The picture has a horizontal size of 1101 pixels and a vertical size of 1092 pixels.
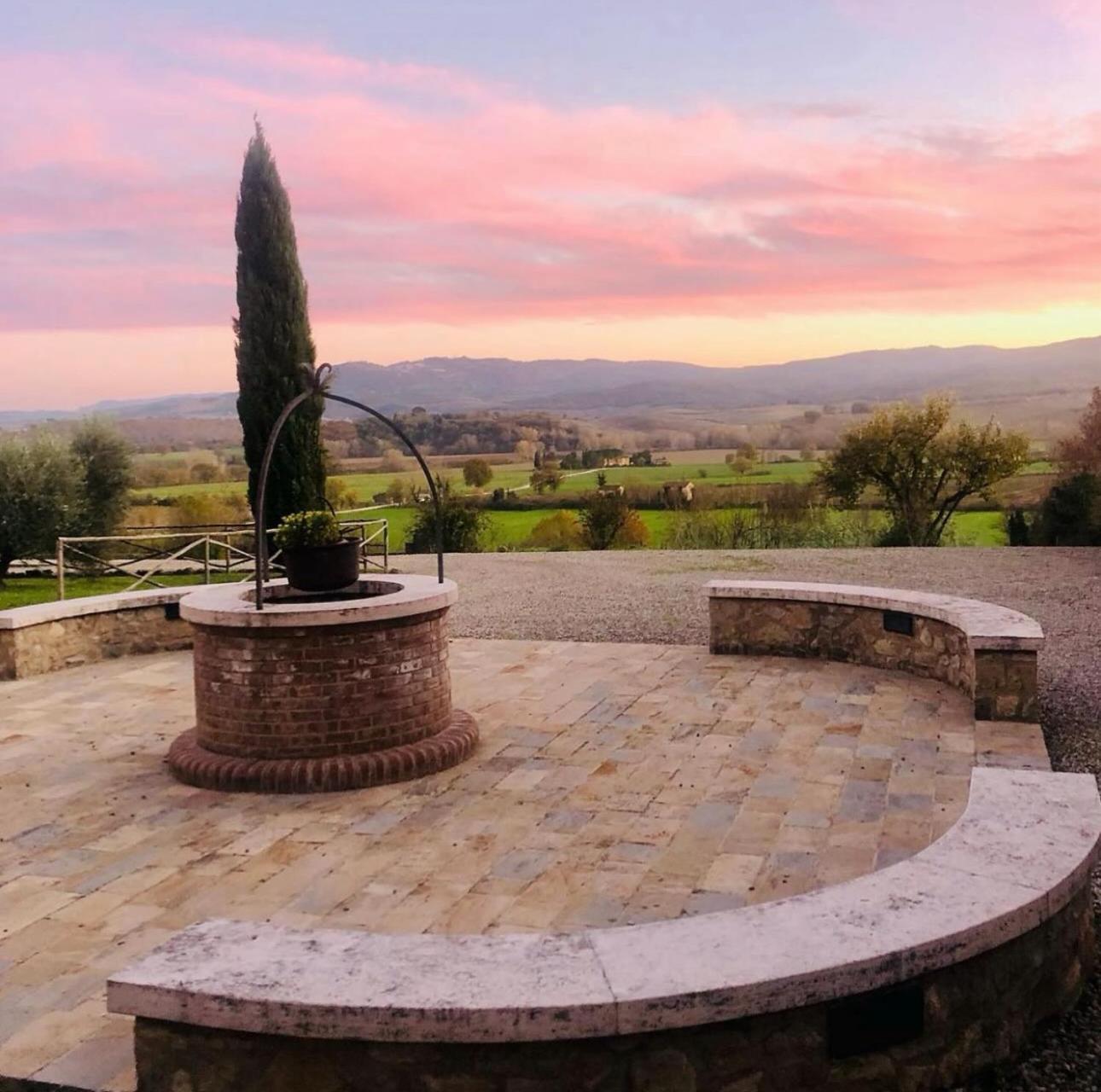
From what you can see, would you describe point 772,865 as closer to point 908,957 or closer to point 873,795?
point 873,795

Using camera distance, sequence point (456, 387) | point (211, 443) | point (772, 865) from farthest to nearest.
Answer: point (456, 387) → point (211, 443) → point (772, 865)

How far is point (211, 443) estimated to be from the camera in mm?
49969

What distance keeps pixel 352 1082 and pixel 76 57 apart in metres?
8.47

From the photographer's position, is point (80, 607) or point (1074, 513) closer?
point (80, 607)

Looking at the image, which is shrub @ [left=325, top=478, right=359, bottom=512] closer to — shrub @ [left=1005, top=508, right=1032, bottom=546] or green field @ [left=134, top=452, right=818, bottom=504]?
green field @ [left=134, top=452, right=818, bottom=504]

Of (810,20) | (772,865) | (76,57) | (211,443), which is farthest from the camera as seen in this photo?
(211,443)

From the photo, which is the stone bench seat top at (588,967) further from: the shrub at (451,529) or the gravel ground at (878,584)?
the shrub at (451,529)

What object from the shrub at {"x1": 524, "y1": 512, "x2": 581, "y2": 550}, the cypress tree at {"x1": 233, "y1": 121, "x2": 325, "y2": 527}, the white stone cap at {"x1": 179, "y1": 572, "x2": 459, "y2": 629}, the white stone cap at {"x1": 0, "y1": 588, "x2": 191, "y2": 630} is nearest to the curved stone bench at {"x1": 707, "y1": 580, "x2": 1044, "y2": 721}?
the white stone cap at {"x1": 179, "y1": 572, "x2": 459, "y2": 629}

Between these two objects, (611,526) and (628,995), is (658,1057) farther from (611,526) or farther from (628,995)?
(611,526)

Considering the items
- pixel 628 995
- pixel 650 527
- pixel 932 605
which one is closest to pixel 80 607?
pixel 932 605

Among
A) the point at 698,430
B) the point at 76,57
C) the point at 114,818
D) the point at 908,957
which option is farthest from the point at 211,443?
the point at 908,957

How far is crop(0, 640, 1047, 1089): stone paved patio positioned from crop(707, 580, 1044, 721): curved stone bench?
226 millimetres

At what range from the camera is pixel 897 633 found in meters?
7.71

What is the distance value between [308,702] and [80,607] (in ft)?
13.2
